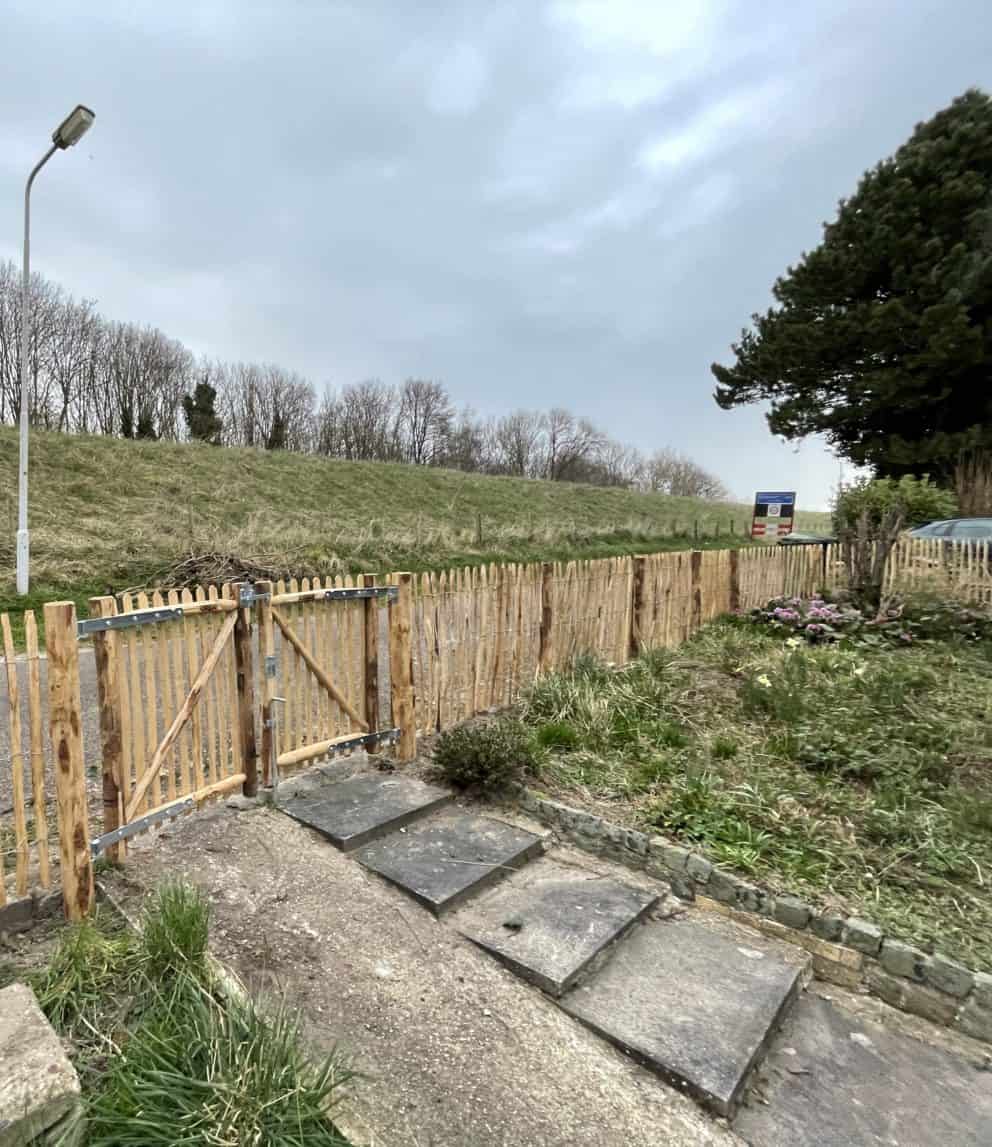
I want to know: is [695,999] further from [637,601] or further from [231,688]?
[637,601]

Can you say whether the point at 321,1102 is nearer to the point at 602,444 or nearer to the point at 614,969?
the point at 614,969

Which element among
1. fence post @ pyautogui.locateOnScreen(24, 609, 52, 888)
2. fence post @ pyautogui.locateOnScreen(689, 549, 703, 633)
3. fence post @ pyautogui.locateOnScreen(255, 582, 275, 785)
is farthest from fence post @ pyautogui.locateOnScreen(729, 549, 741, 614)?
fence post @ pyautogui.locateOnScreen(24, 609, 52, 888)

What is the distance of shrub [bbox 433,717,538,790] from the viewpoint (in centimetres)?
382

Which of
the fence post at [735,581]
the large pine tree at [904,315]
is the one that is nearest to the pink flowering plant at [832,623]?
the fence post at [735,581]

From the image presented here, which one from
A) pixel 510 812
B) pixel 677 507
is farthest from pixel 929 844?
pixel 677 507

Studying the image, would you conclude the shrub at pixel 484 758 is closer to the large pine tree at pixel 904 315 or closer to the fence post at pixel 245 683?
the fence post at pixel 245 683

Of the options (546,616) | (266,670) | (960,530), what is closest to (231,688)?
(266,670)

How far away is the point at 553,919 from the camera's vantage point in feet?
8.98

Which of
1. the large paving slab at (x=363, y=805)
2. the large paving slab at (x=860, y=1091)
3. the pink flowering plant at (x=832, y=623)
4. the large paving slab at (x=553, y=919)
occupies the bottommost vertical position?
the large paving slab at (x=860, y=1091)

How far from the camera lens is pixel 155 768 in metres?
2.88

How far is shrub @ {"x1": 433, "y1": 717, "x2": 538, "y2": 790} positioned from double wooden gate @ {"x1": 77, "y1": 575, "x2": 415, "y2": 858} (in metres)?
0.44

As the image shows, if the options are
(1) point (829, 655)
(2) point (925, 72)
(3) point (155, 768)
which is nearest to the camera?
(3) point (155, 768)

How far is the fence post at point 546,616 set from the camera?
17.8ft

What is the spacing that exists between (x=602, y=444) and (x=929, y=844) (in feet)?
Result: 140
